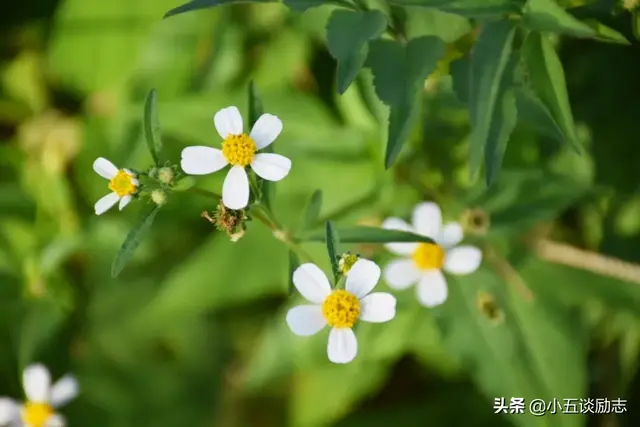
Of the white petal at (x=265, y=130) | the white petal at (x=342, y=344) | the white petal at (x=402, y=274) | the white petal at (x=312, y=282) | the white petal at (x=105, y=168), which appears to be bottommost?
the white petal at (x=342, y=344)

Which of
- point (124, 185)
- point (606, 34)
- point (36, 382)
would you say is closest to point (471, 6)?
point (606, 34)

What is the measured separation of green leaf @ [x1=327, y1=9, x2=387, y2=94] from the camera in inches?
39.7

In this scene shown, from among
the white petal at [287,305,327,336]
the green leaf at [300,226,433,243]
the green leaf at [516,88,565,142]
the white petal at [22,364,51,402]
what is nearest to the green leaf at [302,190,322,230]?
the green leaf at [300,226,433,243]

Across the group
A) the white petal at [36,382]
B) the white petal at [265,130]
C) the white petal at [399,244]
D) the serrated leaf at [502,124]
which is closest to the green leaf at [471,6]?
Answer: the serrated leaf at [502,124]

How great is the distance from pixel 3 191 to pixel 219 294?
66cm

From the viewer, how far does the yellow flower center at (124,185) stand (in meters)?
1.02

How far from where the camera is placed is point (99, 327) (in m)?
2.08

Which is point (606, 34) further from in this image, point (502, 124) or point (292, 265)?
point (292, 265)

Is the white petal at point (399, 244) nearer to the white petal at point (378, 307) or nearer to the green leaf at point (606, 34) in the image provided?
the white petal at point (378, 307)

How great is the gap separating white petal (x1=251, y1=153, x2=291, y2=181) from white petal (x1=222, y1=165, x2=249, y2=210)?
2 cm

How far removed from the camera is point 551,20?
1047mm

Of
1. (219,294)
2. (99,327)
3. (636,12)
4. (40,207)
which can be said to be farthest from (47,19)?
(636,12)

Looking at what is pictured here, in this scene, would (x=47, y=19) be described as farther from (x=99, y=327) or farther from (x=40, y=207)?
(x=99, y=327)

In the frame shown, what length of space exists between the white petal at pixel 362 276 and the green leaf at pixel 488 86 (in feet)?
0.72
